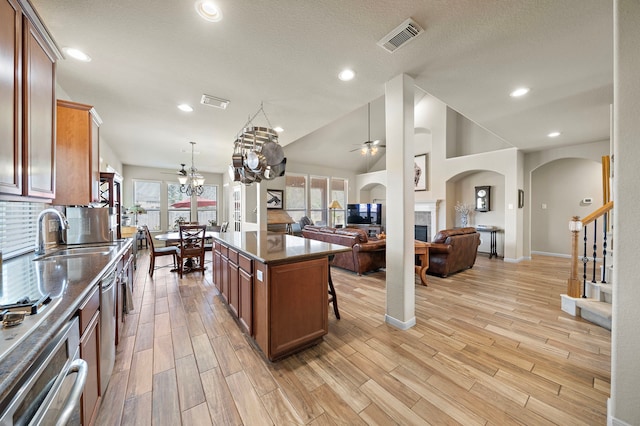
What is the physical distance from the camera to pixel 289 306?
2033 mm

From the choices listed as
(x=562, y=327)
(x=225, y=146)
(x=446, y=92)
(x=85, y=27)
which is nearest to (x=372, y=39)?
(x=446, y=92)

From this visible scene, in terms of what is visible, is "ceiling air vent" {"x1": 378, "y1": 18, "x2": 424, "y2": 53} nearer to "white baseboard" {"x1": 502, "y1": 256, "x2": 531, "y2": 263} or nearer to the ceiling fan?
the ceiling fan

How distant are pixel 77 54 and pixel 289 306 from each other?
291 centimetres

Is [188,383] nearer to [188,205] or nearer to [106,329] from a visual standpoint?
[106,329]

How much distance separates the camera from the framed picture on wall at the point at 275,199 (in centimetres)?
769

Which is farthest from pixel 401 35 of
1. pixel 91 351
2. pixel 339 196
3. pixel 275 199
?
pixel 339 196

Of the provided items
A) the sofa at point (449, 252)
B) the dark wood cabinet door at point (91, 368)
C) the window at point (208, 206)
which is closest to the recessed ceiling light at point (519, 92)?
the sofa at point (449, 252)

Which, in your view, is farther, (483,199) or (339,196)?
(339,196)

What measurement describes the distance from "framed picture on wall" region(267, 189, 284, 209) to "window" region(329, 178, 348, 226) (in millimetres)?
2191

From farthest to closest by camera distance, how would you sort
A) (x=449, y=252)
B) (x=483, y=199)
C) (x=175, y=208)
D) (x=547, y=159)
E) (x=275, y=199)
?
(x=175, y=208)
(x=275, y=199)
(x=483, y=199)
(x=547, y=159)
(x=449, y=252)

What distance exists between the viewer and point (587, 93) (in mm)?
3008

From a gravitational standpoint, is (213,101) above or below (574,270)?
above

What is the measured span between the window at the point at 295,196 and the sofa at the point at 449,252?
4994 mm

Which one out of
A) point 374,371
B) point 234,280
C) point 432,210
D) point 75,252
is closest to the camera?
point 374,371
